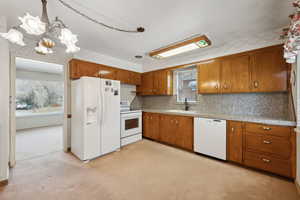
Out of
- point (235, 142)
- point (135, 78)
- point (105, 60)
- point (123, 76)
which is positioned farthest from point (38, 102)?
point (235, 142)

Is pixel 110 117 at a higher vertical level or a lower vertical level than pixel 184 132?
higher

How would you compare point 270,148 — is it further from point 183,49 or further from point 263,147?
point 183,49

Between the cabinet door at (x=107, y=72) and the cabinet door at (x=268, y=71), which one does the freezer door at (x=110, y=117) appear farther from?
the cabinet door at (x=268, y=71)

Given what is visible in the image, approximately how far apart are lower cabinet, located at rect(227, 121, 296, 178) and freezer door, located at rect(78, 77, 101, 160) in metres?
2.71

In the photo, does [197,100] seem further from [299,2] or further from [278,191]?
[299,2]

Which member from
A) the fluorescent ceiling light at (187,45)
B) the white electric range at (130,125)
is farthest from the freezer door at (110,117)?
the fluorescent ceiling light at (187,45)

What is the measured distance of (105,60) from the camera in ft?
11.9

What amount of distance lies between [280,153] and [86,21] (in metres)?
3.73

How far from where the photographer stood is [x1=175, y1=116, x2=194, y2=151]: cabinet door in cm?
295

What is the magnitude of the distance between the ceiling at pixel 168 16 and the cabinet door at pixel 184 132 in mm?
1857

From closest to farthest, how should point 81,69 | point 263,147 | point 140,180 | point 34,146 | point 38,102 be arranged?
1. point 140,180
2. point 263,147
3. point 81,69
4. point 34,146
5. point 38,102

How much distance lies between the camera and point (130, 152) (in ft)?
9.80

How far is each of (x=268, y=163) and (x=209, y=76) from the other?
1.91 m

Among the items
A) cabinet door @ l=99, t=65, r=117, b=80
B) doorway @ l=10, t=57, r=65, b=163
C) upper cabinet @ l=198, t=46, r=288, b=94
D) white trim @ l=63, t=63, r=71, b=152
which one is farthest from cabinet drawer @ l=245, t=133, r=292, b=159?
doorway @ l=10, t=57, r=65, b=163
